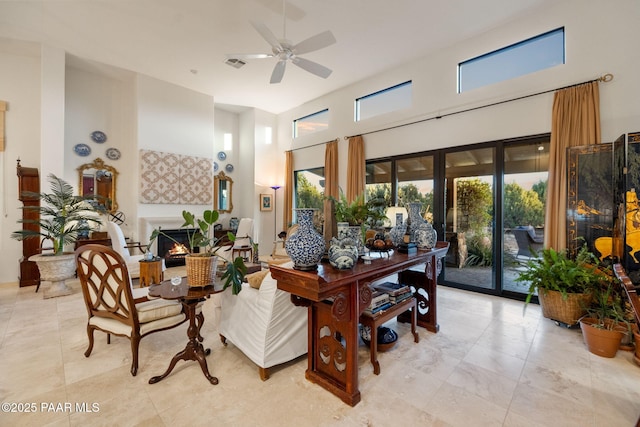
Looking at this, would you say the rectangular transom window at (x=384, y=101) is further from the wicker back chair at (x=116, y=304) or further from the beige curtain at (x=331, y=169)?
the wicker back chair at (x=116, y=304)

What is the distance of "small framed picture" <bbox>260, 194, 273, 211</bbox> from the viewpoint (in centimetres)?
734

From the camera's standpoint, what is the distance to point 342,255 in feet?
5.84

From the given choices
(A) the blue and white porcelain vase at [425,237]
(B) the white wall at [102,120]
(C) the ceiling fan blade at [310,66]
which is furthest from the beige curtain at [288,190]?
(A) the blue and white porcelain vase at [425,237]

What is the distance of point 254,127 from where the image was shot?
723 cm

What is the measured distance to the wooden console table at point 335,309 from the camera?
159cm

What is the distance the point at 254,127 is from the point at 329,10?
4.11 m

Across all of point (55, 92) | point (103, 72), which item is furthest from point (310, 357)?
point (103, 72)

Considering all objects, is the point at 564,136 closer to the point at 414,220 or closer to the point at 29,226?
the point at 414,220

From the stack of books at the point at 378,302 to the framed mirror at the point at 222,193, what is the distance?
5857 mm

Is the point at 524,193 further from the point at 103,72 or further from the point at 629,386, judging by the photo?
the point at 103,72

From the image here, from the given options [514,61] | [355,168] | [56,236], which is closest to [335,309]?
[355,168]

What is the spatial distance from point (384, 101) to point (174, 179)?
486 centimetres

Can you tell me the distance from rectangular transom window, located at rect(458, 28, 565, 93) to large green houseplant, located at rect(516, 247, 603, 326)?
257 centimetres

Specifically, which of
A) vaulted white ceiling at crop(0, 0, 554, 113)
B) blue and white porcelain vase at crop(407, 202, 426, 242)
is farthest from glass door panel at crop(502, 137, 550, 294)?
blue and white porcelain vase at crop(407, 202, 426, 242)
